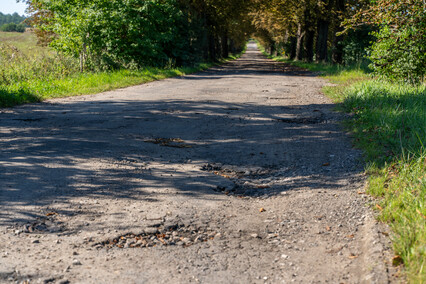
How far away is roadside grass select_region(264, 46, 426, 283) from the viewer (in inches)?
116

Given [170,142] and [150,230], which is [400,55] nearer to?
[170,142]

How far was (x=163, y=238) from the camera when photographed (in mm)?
3482

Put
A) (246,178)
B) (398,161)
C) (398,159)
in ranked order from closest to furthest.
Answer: (398,161), (398,159), (246,178)

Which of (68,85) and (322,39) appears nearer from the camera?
(68,85)

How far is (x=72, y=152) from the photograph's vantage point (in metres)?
5.81

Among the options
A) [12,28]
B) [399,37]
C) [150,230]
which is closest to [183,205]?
[150,230]

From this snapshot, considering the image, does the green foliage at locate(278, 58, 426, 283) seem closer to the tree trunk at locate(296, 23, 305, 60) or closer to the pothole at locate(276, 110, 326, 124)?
the pothole at locate(276, 110, 326, 124)

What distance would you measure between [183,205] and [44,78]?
38.6ft

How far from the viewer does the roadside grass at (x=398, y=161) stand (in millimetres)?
2936

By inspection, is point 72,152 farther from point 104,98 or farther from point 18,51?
point 18,51

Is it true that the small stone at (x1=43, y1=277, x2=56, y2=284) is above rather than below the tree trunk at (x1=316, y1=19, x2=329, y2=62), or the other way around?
below

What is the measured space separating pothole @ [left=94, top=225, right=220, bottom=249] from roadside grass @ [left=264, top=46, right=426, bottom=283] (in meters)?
1.54

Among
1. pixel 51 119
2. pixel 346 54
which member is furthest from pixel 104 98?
pixel 346 54

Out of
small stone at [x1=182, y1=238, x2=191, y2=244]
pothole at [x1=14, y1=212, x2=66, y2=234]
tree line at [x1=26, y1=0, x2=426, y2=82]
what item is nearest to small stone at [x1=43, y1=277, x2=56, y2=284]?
pothole at [x1=14, y1=212, x2=66, y2=234]
